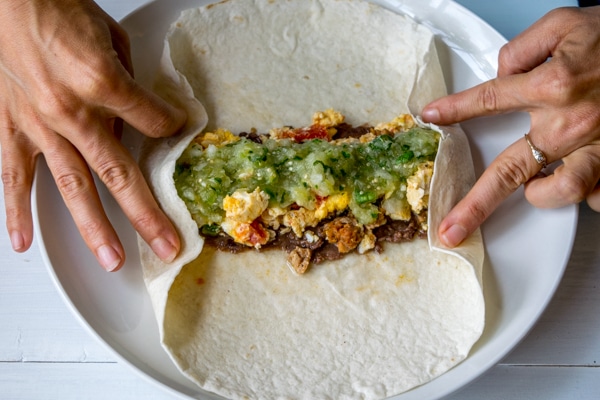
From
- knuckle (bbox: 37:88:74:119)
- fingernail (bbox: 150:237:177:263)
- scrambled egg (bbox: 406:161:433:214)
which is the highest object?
knuckle (bbox: 37:88:74:119)

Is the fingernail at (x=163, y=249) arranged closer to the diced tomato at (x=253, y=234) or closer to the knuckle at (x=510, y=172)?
the diced tomato at (x=253, y=234)

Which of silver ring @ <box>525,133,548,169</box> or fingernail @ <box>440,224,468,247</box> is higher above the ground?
silver ring @ <box>525,133,548,169</box>

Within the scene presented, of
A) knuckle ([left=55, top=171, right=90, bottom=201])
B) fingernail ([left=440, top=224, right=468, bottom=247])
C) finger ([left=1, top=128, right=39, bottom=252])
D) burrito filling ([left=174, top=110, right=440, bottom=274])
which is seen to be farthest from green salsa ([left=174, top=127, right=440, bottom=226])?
finger ([left=1, top=128, right=39, bottom=252])

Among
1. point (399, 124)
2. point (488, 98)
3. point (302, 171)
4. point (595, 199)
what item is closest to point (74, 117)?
point (302, 171)

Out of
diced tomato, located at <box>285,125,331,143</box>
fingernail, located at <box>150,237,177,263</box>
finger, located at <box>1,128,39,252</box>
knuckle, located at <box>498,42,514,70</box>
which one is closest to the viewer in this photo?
fingernail, located at <box>150,237,177,263</box>

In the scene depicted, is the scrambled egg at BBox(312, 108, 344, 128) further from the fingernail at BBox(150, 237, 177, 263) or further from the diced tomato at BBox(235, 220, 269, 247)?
the fingernail at BBox(150, 237, 177, 263)

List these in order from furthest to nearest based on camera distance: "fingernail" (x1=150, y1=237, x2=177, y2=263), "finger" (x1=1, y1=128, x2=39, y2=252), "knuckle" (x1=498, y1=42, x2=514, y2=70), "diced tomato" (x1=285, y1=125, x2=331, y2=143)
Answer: "diced tomato" (x1=285, y1=125, x2=331, y2=143)
"knuckle" (x1=498, y1=42, x2=514, y2=70)
"finger" (x1=1, y1=128, x2=39, y2=252)
"fingernail" (x1=150, y1=237, x2=177, y2=263)

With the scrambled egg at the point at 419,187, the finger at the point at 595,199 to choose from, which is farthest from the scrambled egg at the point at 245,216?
the finger at the point at 595,199

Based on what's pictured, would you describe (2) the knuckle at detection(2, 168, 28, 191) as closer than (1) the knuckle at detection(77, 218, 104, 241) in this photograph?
No

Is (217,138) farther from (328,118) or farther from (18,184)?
(18,184)
